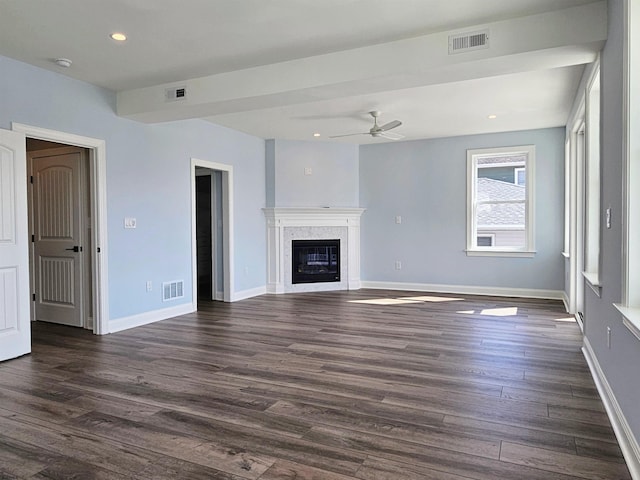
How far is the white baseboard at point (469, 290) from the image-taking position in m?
7.00

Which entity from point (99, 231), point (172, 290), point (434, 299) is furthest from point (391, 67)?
point (434, 299)

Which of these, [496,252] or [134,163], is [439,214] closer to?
[496,252]

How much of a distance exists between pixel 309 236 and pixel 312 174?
3.62 feet

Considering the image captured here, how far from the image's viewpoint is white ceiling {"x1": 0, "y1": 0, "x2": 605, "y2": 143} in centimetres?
312

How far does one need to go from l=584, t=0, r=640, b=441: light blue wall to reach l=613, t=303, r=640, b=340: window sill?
0.08m

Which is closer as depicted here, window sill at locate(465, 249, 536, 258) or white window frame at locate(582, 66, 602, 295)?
white window frame at locate(582, 66, 602, 295)

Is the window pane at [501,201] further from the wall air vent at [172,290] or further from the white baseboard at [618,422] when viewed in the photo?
the wall air vent at [172,290]

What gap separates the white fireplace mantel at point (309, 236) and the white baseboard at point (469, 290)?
514 mm

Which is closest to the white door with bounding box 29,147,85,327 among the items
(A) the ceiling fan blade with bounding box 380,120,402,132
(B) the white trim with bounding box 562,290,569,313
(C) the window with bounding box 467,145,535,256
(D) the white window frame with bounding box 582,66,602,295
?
(A) the ceiling fan blade with bounding box 380,120,402,132

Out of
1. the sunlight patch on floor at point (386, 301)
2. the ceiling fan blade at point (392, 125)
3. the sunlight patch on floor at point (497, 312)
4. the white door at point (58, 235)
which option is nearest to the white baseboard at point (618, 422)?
the sunlight patch on floor at point (497, 312)

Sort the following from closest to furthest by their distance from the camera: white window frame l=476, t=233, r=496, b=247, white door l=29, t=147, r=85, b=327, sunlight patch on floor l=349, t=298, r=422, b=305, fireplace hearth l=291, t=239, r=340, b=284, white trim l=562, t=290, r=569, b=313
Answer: white door l=29, t=147, r=85, b=327, white trim l=562, t=290, r=569, b=313, sunlight patch on floor l=349, t=298, r=422, b=305, white window frame l=476, t=233, r=496, b=247, fireplace hearth l=291, t=239, r=340, b=284

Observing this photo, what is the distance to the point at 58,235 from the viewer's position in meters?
5.38

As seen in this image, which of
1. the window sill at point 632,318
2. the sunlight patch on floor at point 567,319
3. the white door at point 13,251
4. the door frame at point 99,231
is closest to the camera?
the window sill at point 632,318

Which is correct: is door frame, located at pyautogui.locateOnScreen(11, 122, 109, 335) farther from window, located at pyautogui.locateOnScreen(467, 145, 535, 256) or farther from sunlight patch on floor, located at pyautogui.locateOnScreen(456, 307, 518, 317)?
window, located at pyautogui.locateOnScreen(467, 145, 535, 256)
